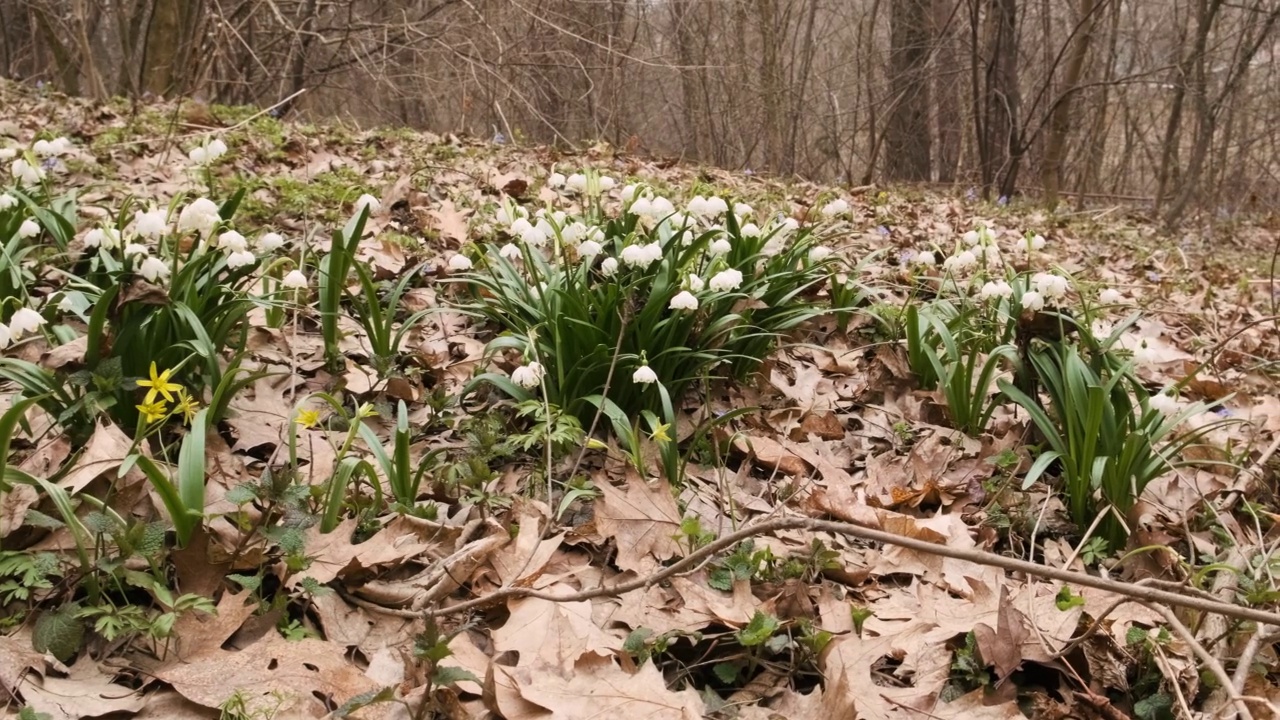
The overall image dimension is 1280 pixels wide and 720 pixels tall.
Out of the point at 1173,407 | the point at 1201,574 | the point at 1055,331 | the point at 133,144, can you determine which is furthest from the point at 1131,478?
the point at 133,144

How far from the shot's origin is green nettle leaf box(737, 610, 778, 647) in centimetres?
166

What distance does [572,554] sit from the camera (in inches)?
81.0

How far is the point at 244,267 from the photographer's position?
2.50 m

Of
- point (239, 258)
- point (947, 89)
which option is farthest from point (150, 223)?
point (947, 89)

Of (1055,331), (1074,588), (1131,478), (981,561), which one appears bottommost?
(1074,588)

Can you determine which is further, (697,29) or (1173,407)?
(697,29)

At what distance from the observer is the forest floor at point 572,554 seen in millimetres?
1528

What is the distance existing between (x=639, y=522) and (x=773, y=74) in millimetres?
9037

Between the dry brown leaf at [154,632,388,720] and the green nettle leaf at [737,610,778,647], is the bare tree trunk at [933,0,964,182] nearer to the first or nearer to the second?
the green nettle leaf at [737,610,778,647]

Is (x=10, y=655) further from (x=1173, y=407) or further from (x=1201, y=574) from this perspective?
(x=1173, y=407)

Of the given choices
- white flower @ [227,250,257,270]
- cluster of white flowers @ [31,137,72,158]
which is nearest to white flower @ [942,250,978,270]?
white flower @ [227,250,257,270]

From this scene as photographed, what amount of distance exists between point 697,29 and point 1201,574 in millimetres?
9488

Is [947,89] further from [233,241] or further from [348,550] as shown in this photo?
[348,550]

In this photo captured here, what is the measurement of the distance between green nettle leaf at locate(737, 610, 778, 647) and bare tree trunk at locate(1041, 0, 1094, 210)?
7.43m
